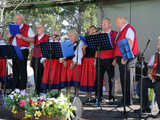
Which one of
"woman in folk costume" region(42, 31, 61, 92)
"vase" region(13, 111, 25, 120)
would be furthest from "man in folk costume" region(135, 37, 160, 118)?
"woman in folk costume" region(42, 31, 61, 92)

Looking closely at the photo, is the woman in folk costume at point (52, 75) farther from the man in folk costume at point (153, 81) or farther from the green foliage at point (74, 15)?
the man in folk costume at point (153, 81)

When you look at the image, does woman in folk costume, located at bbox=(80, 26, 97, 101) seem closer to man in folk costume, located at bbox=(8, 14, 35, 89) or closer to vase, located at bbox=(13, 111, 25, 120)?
man in folk costume, located at bbox=(8, 14, 35, 89)

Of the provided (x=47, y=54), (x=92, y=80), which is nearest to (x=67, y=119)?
(x=47, y=54)

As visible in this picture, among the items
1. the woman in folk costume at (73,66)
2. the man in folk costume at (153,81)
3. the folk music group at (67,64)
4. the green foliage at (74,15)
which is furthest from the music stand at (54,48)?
the green foliage at (74,15)

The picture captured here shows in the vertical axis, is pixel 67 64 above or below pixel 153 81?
above

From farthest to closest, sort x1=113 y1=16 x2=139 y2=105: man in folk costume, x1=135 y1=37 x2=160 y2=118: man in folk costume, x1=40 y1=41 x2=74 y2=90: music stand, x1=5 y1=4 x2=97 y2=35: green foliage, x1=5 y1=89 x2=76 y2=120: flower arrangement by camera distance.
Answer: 1. x1=5 y1=4 x2=97 y2=35: green foliage
2. x1=40 y1=41 x2=74 y2=90: music stand
3. x1=113 y1=16 x2=139 y2=105: man in folk costume
4. x1=135 y1=37 x2=160 y2=118: man in folk costume
5. x1=5 y1=89 x2=76 y2=120: flower arrangement

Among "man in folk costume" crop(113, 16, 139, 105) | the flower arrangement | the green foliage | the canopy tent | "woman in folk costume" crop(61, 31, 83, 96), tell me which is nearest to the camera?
the flower arrangement

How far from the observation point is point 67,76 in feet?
21.9

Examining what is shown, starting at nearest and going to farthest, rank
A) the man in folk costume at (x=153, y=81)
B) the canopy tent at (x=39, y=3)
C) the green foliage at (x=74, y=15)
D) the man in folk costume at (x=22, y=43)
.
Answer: the man in folk costume at (x=153, y=81) < the man in folk costume at (x=22, y=43) < the canopy tent at (x=39, y=3) < the green foliage at (x=74, y=15)

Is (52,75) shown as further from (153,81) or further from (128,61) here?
(153,81)

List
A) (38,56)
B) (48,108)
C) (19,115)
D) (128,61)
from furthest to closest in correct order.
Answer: (38,56) < (128,61) < (19,115) < (48,108)

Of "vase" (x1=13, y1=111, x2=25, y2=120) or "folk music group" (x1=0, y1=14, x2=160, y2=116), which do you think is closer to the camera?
"vase" (x1=13, y1=111, x2=25, y2=120)

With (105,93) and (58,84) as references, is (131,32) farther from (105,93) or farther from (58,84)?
(105,93)

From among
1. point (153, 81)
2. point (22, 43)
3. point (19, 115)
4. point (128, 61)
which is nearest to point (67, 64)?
point (22, 43)
